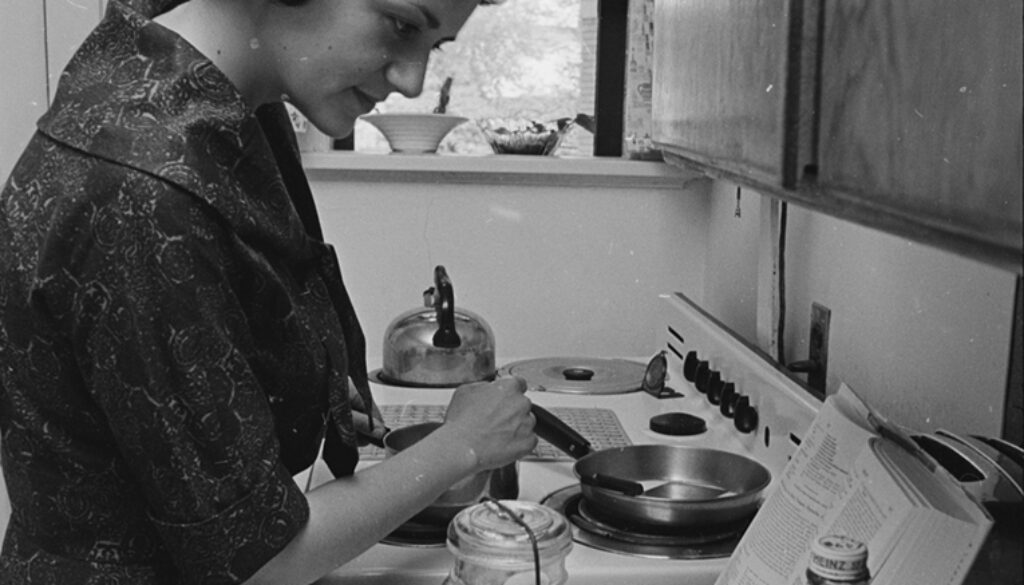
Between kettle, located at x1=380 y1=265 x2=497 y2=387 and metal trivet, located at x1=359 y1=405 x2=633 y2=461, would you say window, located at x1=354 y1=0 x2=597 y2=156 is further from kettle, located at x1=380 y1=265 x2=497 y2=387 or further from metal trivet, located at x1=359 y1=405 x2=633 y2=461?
metal trivet, located at x1=359 y1=405 x2=633 y2=461

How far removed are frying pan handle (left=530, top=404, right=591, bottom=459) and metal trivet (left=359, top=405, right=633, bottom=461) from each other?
156mm

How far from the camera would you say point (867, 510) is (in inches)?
40.7

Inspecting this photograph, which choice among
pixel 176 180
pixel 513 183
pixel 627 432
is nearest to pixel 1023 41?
pixel 176 180

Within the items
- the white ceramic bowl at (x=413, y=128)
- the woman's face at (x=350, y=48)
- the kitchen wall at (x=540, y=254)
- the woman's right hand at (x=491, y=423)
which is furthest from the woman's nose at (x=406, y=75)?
the white ceramic bowl at (x=413, y=128)

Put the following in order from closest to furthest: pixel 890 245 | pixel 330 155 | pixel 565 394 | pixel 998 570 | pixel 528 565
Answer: pixel 998 570 < pixel 528 565 < pixel 890 245 < pixel 565 394 < pixel 330 155

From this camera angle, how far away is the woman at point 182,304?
3.01ft

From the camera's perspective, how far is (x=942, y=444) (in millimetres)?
1009

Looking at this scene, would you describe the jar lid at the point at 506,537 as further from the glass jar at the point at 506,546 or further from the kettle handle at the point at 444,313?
the kettle handle at the point at 444,313

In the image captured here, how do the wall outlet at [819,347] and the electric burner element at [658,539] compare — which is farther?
the wall outlet at [819,347]

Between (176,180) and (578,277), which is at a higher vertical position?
(176,180)

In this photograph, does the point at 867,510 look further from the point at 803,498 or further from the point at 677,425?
the point at 677,425

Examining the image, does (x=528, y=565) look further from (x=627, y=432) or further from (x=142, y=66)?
(x=627, y=432)

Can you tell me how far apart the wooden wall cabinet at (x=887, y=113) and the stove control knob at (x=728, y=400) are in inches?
32.2

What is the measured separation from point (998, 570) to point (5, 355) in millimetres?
802
